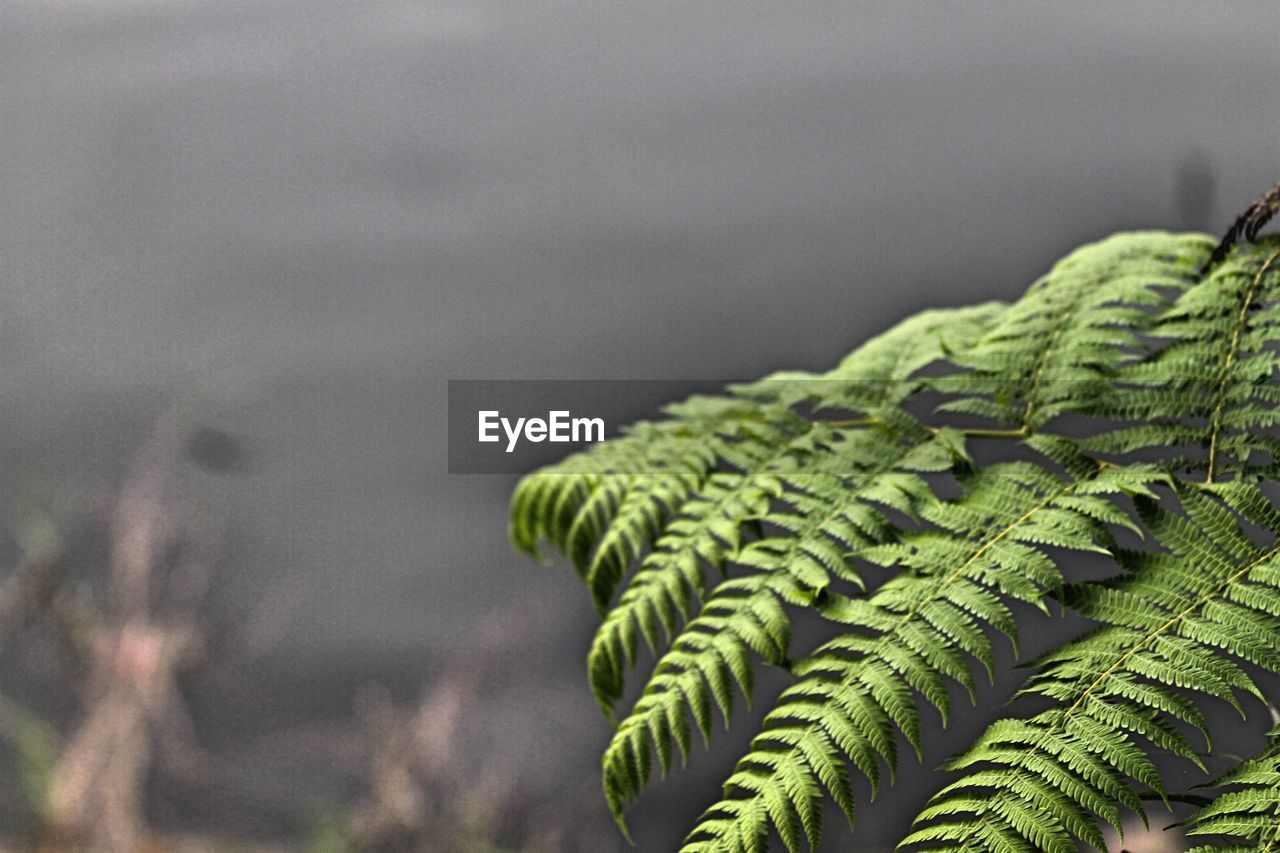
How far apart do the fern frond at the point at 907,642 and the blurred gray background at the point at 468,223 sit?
6.28 ft

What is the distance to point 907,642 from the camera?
56 centimetres

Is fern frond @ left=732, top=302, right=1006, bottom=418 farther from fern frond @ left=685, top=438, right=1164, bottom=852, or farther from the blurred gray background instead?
the blurred gray background

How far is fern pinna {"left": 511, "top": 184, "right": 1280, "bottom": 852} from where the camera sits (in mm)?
489

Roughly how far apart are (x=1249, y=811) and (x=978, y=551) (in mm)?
180

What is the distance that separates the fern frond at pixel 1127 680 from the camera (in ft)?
1.53

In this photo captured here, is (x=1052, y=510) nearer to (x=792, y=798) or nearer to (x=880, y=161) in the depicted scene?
(x=792, y=798)

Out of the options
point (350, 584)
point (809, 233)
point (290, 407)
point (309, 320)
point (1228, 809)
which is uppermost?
point (1228, 809)

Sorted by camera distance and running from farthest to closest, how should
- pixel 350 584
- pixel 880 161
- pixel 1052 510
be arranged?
pixel 350 584
pixel 880 161
pixel 1052 510

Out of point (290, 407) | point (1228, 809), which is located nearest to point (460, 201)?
point (290, 407)

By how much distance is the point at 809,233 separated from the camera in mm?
A: 2617

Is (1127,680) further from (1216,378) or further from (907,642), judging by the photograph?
(1216,378)

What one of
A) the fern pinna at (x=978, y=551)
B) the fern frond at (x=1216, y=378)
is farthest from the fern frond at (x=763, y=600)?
the fern frond at (x=1216, y=378)

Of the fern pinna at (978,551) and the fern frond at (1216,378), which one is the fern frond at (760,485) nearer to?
the fern pinna at (978,551)

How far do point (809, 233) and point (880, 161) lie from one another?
0.23 meters
